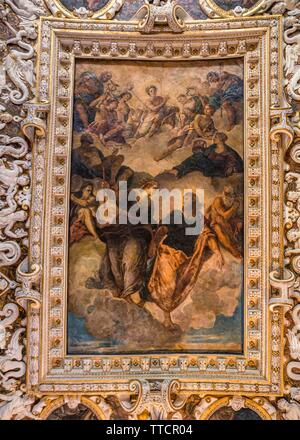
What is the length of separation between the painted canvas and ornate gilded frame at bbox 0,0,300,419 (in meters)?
0.23

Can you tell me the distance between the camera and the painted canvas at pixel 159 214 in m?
11.4

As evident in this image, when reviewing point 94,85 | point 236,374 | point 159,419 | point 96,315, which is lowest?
point 159,419

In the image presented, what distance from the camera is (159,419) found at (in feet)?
36.0

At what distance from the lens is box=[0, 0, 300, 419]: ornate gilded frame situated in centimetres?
1106

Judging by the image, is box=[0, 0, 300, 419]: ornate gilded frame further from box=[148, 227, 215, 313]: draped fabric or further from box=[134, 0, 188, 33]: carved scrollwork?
box=[148, 227, 215, 313]: draped fabric

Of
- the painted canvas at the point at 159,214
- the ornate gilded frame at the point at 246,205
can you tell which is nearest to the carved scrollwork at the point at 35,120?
the ornate gilded frame at the point at 246,205

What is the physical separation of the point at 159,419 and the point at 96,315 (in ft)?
6.80

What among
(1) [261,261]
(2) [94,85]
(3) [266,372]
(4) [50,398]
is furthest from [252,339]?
(2) [94,85]

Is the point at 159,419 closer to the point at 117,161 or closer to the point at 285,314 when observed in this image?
the point at 285,314

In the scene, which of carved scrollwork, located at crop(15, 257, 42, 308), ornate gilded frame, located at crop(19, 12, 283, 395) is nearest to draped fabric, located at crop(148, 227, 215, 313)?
ornate gilded frame, located at crop(19, 12, 283, 395)

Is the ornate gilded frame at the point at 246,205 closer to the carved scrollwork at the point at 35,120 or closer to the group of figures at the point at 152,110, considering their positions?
the carved scrollwork at the point at 35,120

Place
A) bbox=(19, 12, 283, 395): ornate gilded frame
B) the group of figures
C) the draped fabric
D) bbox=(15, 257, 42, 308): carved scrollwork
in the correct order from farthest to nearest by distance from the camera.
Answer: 1. the group of figures
2. the draped fabric
3. bbox=(19, 12, 283, 395): ornate gilded frame
4. bbox=(15, 257, 42, 308): carved scrollwork

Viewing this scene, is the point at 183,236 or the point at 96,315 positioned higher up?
the point at 183,236

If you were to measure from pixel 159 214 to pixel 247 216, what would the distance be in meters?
1.56
